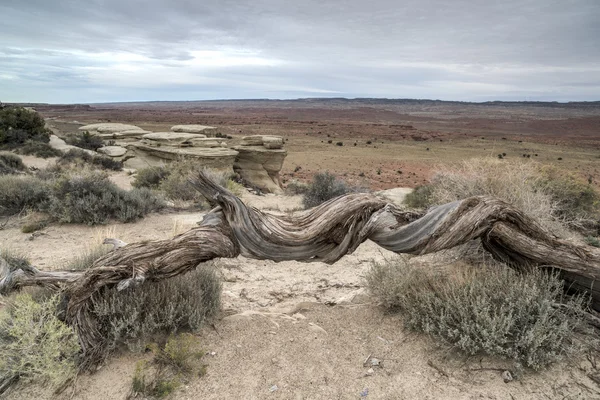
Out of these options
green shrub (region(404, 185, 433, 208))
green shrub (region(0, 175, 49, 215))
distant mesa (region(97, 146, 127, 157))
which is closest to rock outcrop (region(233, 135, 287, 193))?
green shrub (region(404, 185, 433, 208))

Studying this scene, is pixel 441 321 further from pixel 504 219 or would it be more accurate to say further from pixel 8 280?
pixel 8 280

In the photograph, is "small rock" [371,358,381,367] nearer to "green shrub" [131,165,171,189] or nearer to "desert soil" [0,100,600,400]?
"desert soil" [0,100,600,400]

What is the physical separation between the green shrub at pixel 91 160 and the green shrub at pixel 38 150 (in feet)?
3.59

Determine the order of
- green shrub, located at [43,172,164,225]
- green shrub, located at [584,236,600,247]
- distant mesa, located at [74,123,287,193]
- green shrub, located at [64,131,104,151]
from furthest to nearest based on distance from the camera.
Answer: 1. green shrub, located at [64,131,104,151]
2. distant mesa, located at [74,123,287,193]
3. green shrub, located at [43,172,164,225]
4. green shrub, located at [584,236,600,247]

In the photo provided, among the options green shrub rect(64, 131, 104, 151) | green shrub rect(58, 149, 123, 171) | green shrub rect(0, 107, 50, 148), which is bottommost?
green shrub rect(58, 149, 123, 171)

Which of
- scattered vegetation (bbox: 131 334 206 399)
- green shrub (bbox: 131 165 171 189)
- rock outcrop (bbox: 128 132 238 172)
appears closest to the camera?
scattered vegetation (bbox: 131 334 206 399)

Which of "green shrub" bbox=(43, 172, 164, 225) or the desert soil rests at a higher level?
"green shrub" bbox=(43, 172, 164, 225)

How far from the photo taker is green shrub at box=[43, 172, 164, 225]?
720 cm

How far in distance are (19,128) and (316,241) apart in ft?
79.2

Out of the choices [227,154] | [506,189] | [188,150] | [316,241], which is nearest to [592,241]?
[506,189]

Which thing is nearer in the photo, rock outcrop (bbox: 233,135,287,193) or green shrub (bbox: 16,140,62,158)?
rock outcrop (bbox: 233,135,287,193)

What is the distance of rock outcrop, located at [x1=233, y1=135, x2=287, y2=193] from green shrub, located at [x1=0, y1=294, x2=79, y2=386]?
12.1m

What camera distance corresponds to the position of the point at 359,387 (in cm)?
285

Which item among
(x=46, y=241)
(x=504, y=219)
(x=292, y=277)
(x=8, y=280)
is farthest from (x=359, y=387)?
(x=46, y=241)
